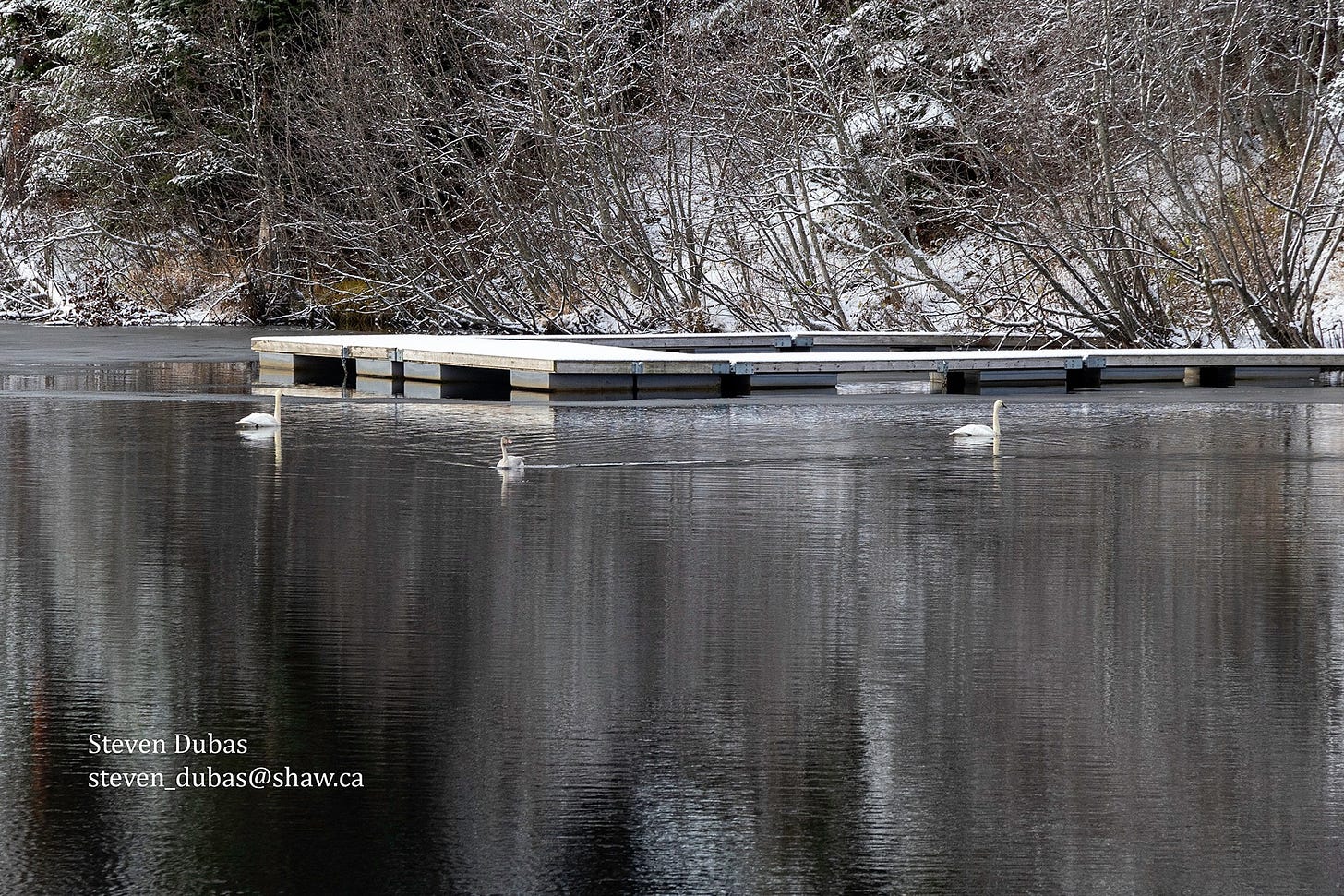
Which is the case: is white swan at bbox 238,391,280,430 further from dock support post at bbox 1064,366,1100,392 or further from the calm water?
dock support post at bbox 1064,366,1100,392

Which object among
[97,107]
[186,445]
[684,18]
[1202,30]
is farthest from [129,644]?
[97,107]

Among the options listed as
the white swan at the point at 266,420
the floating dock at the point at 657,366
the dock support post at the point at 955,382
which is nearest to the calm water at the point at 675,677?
the white swan at the point at 266,420

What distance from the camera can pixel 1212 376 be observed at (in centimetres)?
2561

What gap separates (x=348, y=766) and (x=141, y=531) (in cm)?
508

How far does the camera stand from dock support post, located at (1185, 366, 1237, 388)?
25.3 metres

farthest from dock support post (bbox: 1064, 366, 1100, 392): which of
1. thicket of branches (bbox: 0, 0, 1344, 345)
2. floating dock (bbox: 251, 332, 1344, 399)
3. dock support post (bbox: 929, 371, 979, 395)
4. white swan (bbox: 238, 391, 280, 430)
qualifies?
white swan (bbox: 238, 391, 280, 430)

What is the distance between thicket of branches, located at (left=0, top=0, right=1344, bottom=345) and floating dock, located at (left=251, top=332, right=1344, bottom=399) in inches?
87.6

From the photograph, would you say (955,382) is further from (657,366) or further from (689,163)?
(689,163)

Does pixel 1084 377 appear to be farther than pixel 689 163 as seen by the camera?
No

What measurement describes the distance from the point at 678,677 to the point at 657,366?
14.8 m

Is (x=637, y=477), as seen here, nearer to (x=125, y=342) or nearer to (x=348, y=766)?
(x=348, y=766)

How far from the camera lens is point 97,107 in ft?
143

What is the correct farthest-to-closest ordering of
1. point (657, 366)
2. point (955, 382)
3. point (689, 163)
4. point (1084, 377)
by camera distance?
point (689, 163) < point (1084, 377) < point (955, 382) < point (657, 366)

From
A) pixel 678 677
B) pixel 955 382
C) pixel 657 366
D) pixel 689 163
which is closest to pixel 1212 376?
pixel 955 382
